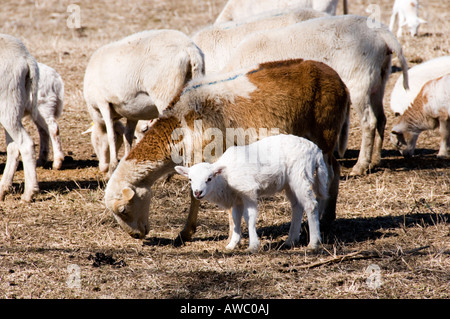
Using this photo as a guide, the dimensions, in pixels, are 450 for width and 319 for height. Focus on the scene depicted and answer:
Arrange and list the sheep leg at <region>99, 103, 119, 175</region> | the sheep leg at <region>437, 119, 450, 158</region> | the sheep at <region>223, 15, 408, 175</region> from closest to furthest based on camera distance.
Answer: the sheep at <region>223, 15, 408, 175</region>, the sheep leg at <region>99, 103, 119, 175</region>, the sheep leg at <region>437, 119, 450, 158</region>

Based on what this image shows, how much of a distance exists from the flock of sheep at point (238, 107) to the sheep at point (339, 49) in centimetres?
1

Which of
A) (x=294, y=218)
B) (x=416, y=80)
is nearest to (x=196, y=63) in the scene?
(x=294, y=218)

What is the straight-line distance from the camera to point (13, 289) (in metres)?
4.46

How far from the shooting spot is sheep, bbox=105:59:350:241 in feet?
17.3

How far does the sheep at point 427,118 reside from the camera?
8.28 meters

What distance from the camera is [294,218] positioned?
17.0 ft

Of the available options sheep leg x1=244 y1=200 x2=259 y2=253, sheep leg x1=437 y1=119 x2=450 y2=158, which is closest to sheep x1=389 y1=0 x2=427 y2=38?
sheep leg x1=437 y1=119 x2=450 y2=158

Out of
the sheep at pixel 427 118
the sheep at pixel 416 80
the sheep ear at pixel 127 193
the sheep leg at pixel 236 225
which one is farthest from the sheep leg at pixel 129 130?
the sheep at pixel 416 80

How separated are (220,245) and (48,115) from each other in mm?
4173

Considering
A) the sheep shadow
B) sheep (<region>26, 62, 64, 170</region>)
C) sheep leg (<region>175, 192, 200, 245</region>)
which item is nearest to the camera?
the sheep shadow

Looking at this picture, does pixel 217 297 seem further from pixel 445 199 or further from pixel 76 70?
pixel 76 70

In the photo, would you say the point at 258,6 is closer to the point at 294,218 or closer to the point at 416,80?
the point at 416,80

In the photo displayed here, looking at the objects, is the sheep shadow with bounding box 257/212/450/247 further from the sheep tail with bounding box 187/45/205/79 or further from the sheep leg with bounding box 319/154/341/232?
the sheep tail with bounding box 187/45/205/79

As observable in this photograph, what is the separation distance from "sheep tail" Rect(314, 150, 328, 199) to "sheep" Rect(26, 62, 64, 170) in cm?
434
